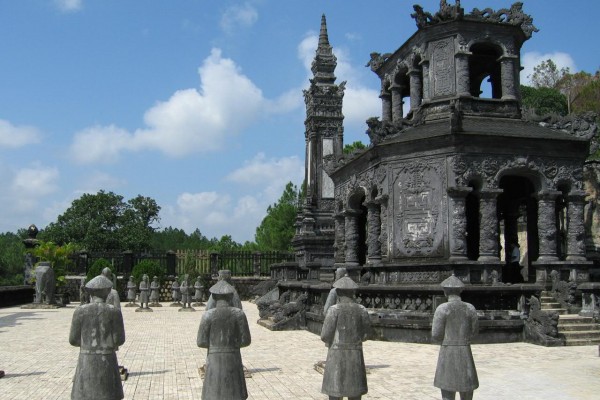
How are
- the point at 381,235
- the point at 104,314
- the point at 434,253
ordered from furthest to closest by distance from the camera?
the point at 381,235
the point at 434,253
the point at 104,314

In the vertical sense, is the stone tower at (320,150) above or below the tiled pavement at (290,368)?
above

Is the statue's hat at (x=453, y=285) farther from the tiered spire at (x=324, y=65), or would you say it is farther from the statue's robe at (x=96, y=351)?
the tiered spire at (x=324, y=65)

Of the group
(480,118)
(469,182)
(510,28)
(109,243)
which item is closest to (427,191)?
(469,182)

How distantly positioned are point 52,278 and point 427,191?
20.8 metres

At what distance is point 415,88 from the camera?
2088cm

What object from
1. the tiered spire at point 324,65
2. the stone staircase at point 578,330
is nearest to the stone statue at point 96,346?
the stone staircase at point 578,330

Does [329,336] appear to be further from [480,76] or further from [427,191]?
[480,76]

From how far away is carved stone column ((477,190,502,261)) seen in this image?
55.4ft

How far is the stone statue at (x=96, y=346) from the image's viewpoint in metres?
6.04

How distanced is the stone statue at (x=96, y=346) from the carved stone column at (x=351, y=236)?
49.4 feet

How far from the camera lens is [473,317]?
711 cm

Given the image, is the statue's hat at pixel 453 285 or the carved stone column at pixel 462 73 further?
the carved stone column at pixel 462 73

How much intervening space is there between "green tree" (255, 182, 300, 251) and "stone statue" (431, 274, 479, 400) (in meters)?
41.0

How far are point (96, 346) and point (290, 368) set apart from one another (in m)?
5.54
